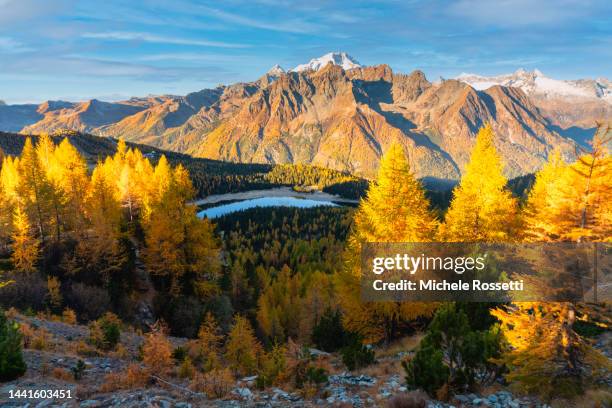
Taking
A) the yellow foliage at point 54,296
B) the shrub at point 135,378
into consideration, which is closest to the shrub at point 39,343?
the shrub at point 135,378

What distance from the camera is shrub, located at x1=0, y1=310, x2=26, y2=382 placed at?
12.6m

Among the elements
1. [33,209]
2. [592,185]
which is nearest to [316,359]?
[592,185]

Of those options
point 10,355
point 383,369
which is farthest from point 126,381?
Answer: point 383,369

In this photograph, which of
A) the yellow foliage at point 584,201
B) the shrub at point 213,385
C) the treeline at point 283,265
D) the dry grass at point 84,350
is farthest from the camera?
the treeline at point 283,265

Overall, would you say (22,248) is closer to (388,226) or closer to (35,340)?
(35,340)

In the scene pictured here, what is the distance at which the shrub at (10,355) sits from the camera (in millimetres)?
12563

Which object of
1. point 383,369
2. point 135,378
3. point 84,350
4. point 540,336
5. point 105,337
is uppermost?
point 540,336

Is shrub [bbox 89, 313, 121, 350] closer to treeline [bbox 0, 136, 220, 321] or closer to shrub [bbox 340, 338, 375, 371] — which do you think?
treeline [bbox 0, 136, 220, 321]

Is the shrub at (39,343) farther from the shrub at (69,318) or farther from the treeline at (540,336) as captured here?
the treeline at (540,336)

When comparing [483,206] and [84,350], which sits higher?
[483,206]

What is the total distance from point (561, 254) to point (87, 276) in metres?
38.2

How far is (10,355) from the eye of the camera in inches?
506

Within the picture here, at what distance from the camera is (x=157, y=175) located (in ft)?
174

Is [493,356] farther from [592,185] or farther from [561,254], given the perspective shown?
[592,185]
